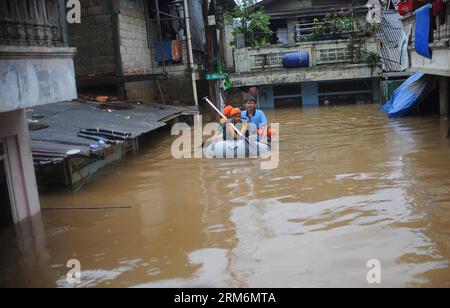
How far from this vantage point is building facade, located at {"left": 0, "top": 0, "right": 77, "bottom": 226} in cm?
567

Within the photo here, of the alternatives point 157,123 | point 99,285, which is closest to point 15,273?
point 99,285

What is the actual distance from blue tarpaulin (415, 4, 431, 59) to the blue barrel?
344 inches

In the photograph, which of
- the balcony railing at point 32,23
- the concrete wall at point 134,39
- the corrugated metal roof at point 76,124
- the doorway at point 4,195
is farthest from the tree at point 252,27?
the doorway at point 4,195

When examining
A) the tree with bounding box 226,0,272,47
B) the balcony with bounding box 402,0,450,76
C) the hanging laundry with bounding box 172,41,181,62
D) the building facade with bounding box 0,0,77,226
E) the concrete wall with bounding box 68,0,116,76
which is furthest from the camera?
the tree with bounding box 226,0,272,47

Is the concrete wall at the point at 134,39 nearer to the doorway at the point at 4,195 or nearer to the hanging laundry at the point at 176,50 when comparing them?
the hanging laundry at the point at 176,50

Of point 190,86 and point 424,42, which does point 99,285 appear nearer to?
point 424,42

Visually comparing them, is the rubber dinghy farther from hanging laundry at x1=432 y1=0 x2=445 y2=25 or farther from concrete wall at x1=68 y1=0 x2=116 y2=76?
concrete wall at x1=68 y1=0 x2=116 y2=76

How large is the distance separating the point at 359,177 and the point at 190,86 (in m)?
11.2

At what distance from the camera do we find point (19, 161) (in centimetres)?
714

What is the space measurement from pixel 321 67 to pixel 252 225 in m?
15.9

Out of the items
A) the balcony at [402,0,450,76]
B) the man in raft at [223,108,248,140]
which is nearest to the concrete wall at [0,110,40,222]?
the man in raft at [223,108,248,140]

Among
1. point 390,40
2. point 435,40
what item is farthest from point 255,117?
point 390,40

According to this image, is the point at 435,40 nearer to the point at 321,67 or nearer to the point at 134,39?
the point at 321,67

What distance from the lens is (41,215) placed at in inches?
305
